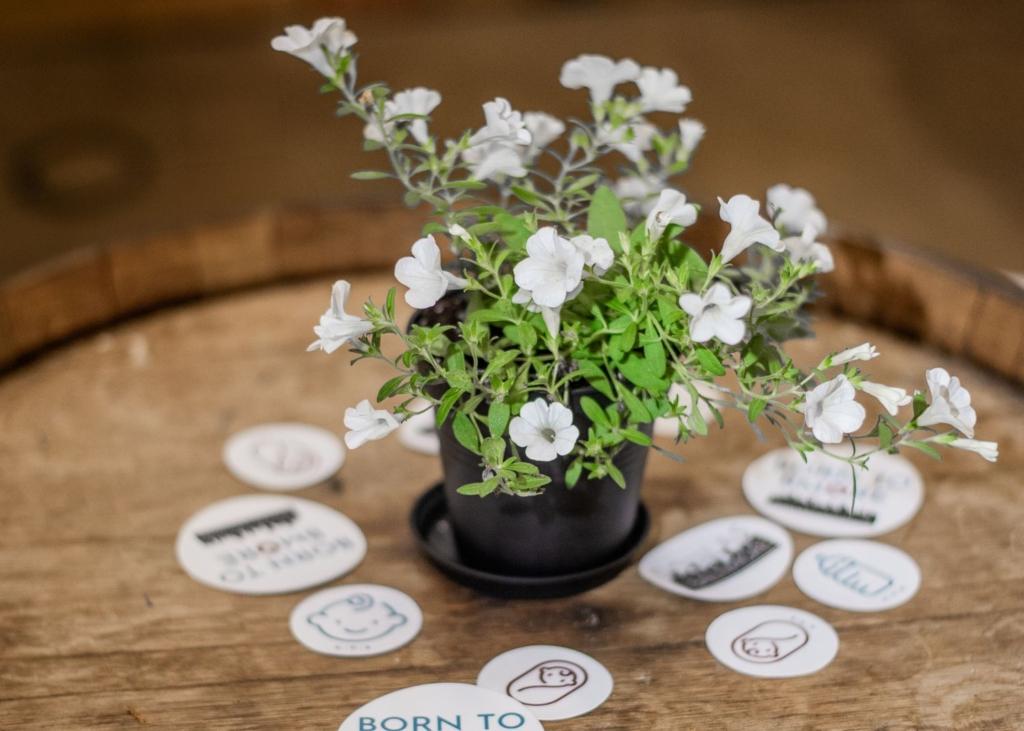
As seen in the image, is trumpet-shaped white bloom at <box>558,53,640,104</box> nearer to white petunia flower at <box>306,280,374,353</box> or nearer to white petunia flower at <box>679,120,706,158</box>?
white petunia flower at <box>679,120,706,158</box>

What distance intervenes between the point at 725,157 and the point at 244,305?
2.36m

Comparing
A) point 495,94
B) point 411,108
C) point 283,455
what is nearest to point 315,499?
point 283,455

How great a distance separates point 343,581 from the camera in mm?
1162

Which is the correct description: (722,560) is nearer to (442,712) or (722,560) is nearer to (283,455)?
(442,712)

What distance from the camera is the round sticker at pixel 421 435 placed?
1.38 meters

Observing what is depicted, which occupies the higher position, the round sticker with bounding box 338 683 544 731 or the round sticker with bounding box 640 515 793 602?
the round sticker with bounding box 640 515 793 602

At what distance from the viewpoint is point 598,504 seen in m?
1.08

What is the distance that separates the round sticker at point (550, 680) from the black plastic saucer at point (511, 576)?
0.07 meters

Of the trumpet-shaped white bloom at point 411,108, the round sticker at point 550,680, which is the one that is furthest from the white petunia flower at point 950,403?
the trumpet-shaped white bloom at point 411,108

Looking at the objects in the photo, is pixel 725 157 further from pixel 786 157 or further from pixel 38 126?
pixel 38 126

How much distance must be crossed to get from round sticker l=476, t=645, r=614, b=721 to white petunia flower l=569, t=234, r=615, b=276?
38 centimetres

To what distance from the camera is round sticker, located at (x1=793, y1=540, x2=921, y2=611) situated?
1.12 metres

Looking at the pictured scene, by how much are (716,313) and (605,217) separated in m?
0.18

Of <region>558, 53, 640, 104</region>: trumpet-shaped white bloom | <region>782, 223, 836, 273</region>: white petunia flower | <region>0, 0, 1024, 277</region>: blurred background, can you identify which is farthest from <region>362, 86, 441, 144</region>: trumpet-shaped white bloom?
<region>0, 0, 1024, 277</region>: blurred background
